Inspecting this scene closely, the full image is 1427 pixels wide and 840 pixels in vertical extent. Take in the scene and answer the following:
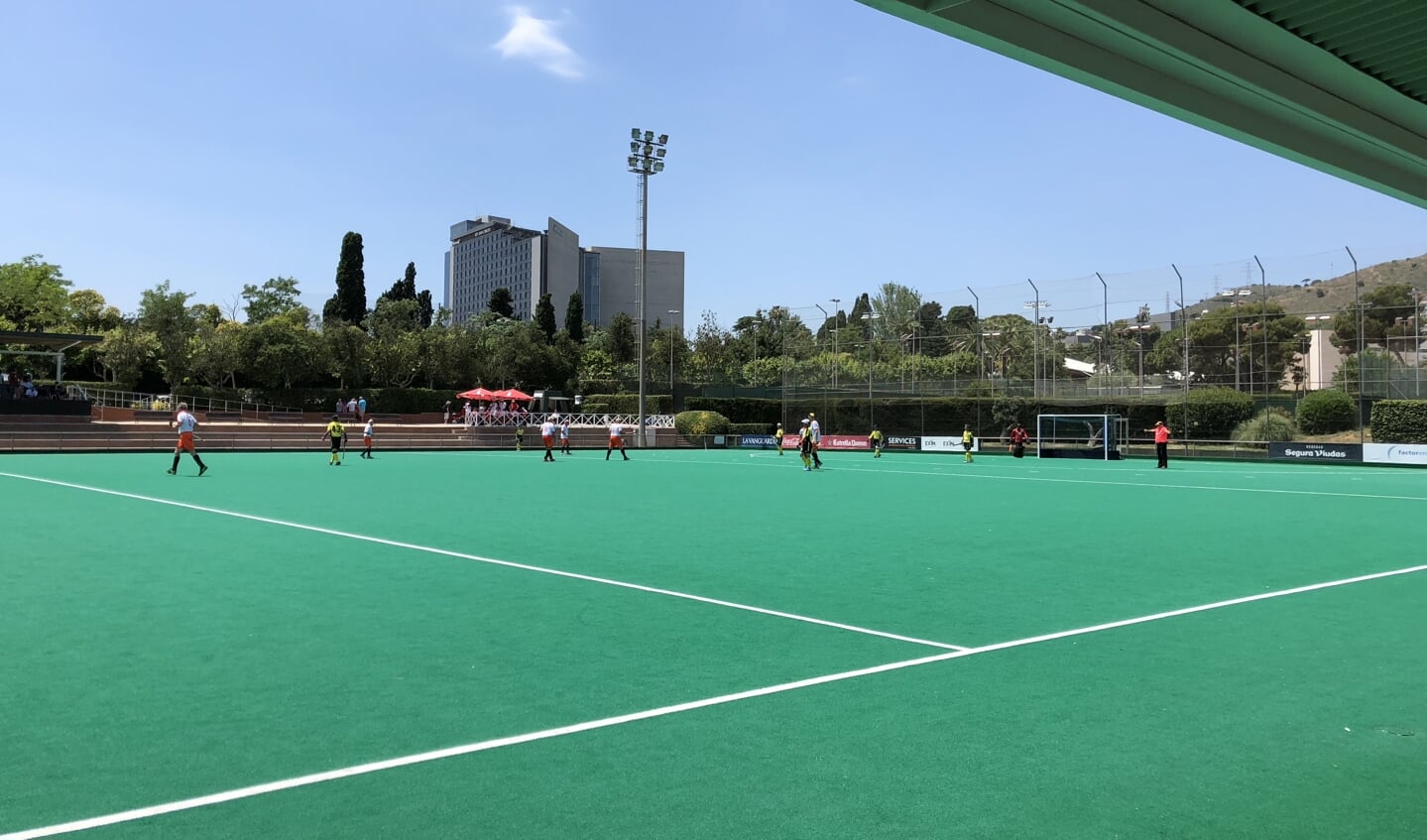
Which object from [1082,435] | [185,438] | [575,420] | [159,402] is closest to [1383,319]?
[1082,435]

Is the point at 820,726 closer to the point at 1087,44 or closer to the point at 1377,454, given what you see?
the point at 1087,44

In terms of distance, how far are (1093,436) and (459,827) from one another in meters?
42.7

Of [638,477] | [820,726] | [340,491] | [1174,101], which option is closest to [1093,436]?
[638,477]

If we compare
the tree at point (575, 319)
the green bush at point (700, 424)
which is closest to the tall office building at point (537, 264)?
the tree at point (575, 319)

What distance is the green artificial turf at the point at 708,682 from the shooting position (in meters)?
4.02

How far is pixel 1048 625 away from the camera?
24.7ft

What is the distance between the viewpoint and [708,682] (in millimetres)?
5840

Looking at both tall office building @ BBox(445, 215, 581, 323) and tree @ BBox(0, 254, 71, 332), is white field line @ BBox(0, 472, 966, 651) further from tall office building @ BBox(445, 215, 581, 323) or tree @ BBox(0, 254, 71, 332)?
tall office building @ BBox(445, 215, 581, 323)

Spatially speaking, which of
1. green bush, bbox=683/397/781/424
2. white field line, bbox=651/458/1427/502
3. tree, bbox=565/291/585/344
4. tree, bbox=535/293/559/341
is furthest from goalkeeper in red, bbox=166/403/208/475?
tree, bbox=565/291/585/344

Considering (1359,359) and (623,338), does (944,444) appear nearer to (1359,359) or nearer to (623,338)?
(1359,359)

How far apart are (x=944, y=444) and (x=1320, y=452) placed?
49.7ft

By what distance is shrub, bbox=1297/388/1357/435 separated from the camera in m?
38.7

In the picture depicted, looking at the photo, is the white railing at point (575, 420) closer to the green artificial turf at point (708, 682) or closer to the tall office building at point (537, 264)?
the green artificial turf at point (708, 682)

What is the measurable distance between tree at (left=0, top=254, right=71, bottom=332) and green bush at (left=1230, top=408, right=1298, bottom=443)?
73983 mm
